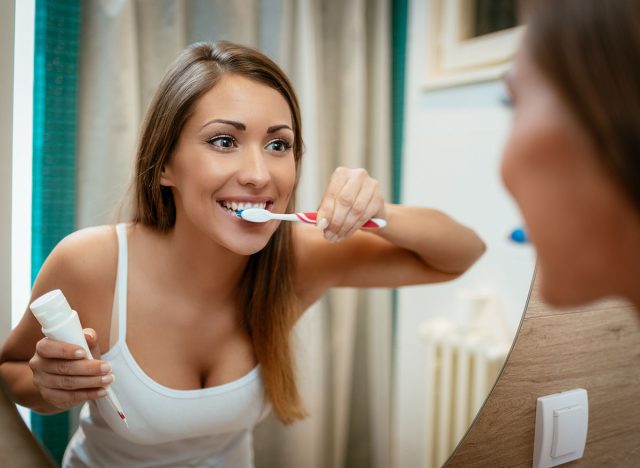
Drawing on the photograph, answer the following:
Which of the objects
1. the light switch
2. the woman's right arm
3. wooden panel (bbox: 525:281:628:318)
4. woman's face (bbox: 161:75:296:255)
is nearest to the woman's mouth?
woman's face (bbox: 161:75:296:255)

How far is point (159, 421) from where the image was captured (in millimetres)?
490

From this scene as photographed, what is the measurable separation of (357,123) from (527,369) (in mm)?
369

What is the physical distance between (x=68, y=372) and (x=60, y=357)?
2 centimetres

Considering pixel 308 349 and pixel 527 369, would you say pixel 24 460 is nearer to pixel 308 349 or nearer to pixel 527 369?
pixel 308 349

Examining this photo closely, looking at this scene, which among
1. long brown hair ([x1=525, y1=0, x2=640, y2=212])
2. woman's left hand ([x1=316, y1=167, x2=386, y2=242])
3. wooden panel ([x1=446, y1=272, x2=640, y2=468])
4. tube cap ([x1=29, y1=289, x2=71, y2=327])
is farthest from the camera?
wooden panel ([x1=446, y1=272, x2=640, y2=468])

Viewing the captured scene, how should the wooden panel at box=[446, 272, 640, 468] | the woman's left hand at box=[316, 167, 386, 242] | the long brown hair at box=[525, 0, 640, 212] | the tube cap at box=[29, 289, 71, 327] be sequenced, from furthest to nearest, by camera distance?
the wooden panel at box=[446, 272, 640, 468], the woman's left hand at box=[316, 167, 386, 242], the tube cap at box=[29, 289, 71, 327], the long brown hair at box=[525, 0, 640, 212]

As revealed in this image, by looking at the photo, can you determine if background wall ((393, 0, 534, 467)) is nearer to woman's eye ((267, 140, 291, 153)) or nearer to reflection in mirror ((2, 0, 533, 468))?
reflection in mirror ((2, 0, 533, 468))

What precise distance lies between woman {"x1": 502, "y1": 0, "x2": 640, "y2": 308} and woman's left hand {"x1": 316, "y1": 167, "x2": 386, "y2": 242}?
23 centimetres

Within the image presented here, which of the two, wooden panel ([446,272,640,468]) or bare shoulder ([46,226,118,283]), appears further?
wooden panel ([446,272,640,468])

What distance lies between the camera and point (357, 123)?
0.55 metres

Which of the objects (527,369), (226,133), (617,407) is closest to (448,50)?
(226,133)

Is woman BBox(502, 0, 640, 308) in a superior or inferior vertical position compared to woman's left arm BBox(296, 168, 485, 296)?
superior

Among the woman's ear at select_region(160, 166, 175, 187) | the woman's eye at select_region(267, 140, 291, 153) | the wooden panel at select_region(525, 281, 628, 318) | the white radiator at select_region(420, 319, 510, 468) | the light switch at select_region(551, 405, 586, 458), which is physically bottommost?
the light switch at select_region(551, 405, 586, 458)

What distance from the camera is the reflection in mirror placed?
0.45 metres
